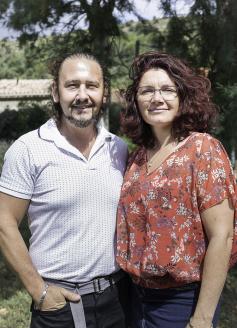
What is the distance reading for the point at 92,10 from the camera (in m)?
8.20

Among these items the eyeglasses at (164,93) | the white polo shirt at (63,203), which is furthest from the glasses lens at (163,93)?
the white polo shirt at (63,203)

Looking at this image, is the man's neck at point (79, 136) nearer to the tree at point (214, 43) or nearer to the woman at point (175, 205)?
the woman at point (175, 205)

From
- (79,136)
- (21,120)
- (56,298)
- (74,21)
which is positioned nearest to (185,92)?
(79,136)

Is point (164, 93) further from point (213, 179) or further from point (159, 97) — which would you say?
point (213, 179)

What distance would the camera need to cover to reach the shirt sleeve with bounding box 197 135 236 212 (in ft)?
5.52

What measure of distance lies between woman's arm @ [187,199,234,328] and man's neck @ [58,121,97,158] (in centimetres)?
63

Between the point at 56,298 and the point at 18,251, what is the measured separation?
0.82ft

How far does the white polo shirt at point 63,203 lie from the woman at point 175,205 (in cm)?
8

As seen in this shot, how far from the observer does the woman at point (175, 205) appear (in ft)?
5.60

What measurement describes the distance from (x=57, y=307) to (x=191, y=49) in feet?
17.1

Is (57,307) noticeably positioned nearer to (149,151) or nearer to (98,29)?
(149,151)

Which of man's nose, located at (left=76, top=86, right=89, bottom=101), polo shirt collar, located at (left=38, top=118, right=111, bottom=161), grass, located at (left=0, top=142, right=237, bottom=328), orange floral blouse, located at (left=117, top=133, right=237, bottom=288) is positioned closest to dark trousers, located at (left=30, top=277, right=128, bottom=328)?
orange floral blouse, located at (left=117, top=133, right=237, bottom=288)

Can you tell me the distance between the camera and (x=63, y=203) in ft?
6.31

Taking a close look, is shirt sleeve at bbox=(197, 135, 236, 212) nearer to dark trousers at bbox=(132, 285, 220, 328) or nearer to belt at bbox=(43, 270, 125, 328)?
dark trousers at bbox=(132, 285, 220, 328)
